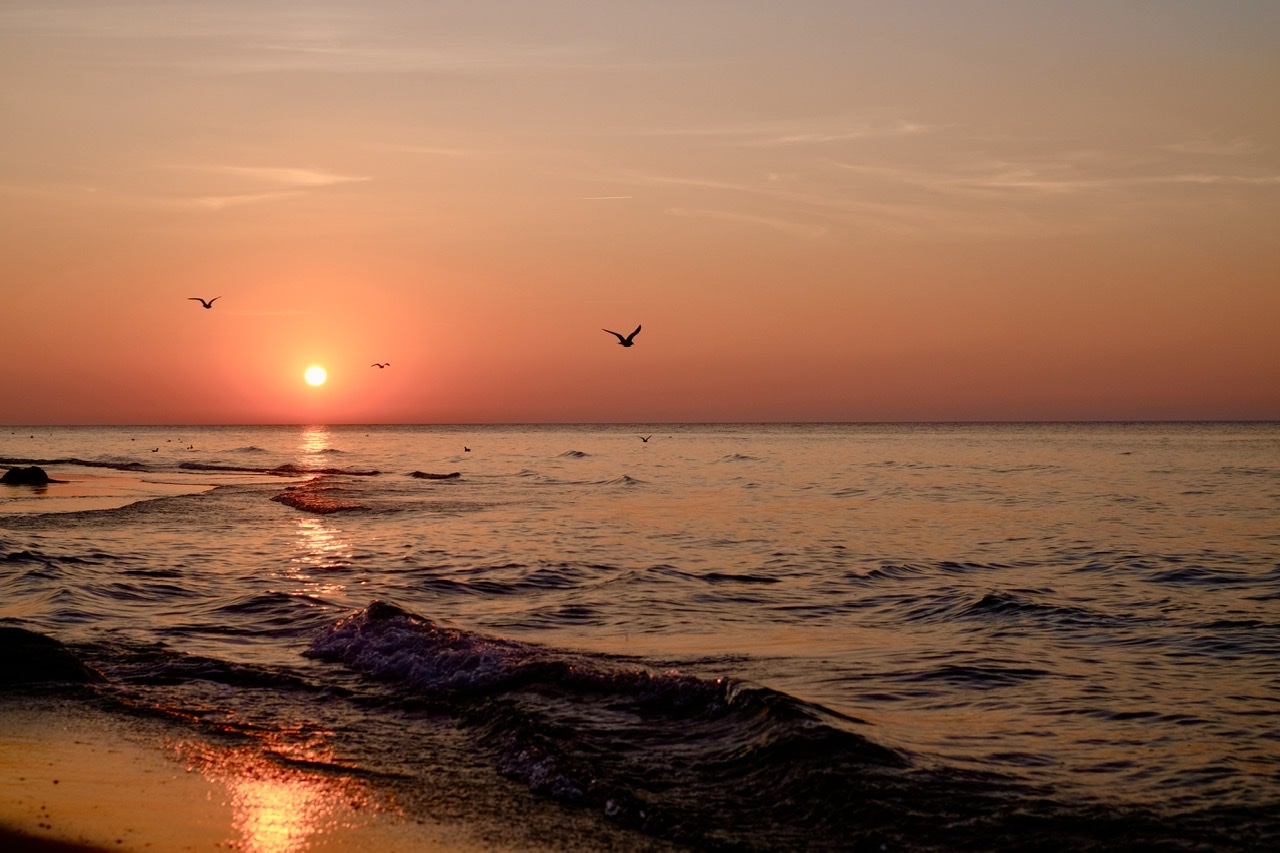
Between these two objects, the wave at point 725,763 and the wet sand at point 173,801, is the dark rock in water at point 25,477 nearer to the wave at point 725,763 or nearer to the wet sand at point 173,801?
the wave at point 725,763

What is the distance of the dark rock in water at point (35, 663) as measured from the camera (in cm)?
1231

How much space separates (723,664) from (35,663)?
823 cm

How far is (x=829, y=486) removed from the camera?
51375mm

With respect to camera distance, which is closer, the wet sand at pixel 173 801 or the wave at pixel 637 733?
the wet sand at pixel 173 801

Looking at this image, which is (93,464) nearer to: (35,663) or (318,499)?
(318,499)

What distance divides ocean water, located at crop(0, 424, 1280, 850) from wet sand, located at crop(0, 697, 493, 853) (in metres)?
0.41

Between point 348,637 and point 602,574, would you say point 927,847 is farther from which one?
point 602,574

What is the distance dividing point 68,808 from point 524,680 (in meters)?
5.48

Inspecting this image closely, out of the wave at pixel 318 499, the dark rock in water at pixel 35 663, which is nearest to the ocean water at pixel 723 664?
the dark rock in water at pixel 35 663

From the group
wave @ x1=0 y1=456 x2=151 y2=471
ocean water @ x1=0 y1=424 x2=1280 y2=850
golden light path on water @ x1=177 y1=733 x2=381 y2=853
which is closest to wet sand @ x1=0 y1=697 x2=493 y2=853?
golden light path on water @ x1=177 y1=733 x2=381 y2=853

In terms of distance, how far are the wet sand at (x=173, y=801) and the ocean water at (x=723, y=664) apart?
16.3 inches

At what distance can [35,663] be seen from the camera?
12.5 meters

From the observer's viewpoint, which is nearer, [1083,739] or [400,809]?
[400,809]

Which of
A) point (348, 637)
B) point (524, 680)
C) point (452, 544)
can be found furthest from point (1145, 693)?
point (452, 544)
